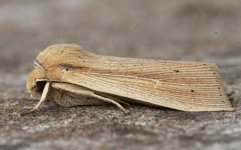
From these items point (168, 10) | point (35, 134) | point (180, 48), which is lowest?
point (35, 134)

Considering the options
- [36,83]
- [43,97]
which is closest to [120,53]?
[36,83]

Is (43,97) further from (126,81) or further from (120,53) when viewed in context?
(120,53)

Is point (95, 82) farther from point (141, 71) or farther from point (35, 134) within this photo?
point (35, 134)

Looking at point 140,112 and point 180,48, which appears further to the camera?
point 180,48

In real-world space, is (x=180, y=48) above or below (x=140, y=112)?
above

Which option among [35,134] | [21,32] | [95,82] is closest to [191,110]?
[95,82]

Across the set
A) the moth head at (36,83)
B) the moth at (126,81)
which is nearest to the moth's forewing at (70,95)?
the moth at (126,81)
